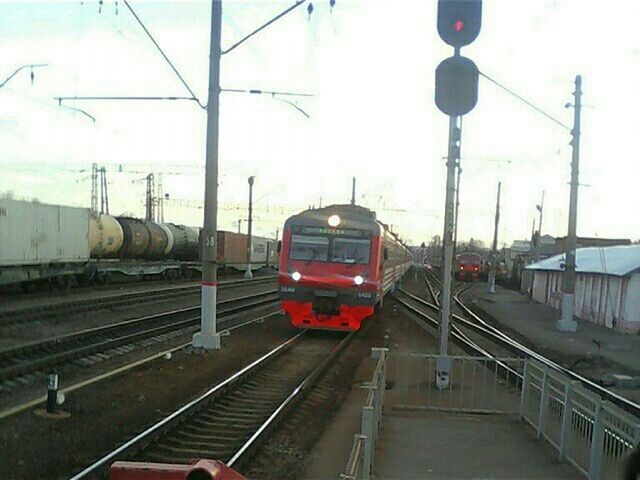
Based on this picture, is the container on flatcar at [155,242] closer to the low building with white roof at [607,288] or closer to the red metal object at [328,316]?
the low building with white roof at [607,288]

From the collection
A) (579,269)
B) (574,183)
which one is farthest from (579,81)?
(579,269)

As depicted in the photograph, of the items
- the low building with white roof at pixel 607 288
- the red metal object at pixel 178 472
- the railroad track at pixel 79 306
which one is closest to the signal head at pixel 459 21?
the red metal object at pixel 178 472

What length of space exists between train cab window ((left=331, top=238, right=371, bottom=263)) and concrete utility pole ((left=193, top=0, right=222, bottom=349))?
3.68 m

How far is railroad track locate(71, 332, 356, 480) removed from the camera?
7324 millimetres

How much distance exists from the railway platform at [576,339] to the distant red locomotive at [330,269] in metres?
5.14

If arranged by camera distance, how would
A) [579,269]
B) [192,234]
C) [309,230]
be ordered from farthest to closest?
[192,234] → [579,269] → [309,230]

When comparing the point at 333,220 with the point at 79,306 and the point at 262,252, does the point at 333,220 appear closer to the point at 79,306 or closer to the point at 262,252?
the point at 79,306

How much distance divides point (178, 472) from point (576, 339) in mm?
19832

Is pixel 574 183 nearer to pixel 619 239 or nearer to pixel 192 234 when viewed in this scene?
pixel 192 234

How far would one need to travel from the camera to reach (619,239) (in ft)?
267

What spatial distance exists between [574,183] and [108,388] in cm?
1624

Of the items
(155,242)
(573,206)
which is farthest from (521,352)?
(155,242)

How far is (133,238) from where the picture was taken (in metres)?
37.3

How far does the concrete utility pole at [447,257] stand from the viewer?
10.9 meters
